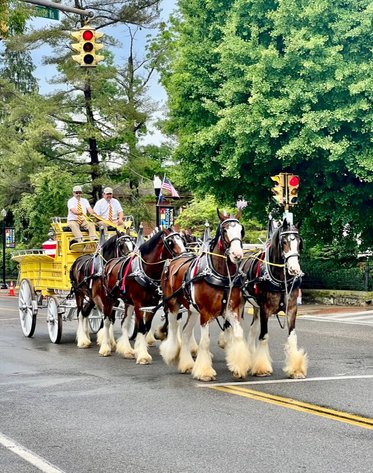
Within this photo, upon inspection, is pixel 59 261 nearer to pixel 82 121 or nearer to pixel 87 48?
pixel 87 48

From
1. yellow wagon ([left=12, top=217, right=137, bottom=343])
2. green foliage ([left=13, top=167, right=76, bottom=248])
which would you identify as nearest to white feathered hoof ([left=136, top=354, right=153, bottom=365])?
yellow wagon ([left=12, top=217, right=137, bottom=343])

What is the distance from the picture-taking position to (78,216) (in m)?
16.4

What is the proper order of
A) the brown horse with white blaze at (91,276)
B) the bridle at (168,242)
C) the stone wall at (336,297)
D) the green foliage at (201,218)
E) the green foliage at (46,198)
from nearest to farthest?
the bridle at (168,242) → the brown horse with white blaze at (91,276) → the stone wall at (336,297) → the green foliage at (201,218) → the green foliage at (46,198)

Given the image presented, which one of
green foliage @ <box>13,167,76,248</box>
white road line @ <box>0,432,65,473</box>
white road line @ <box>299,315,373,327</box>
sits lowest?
white road line @ <box>0,432,65,473</box>

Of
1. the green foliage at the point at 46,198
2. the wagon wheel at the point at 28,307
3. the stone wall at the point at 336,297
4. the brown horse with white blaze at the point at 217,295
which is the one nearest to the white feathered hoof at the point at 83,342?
the wagon wheel at the point at 28,307

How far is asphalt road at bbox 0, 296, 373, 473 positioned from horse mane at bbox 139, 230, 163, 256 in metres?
1.87

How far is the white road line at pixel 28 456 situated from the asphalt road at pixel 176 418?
2cm

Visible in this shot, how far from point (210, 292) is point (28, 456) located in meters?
4.63

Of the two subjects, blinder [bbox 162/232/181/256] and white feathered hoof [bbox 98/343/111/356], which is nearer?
blinder [bbox 162/232/181/256]

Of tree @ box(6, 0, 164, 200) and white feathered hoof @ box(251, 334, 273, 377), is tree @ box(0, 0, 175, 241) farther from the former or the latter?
white feathered hoof @ box(251, 334, 273, 377)

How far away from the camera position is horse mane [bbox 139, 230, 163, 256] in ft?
44.3

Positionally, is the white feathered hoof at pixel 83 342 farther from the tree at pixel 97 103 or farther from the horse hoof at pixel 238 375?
the tree at pixel 97 103

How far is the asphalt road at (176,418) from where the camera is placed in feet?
23.3

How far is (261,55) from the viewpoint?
76.9ft
